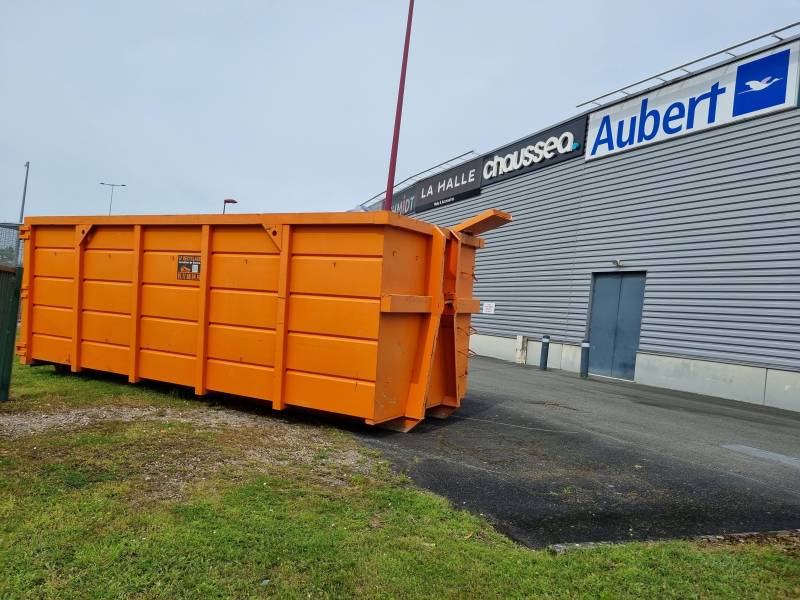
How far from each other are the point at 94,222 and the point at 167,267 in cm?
157

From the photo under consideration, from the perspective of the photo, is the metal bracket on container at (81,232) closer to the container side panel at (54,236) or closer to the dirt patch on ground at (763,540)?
the container side panel at (54,236)

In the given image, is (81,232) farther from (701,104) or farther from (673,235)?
(701,104)

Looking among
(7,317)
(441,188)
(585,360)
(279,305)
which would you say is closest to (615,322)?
(585,360)

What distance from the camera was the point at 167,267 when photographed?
7.16 metres

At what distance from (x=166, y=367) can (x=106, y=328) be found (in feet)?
4.08

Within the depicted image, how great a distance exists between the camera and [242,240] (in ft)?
21.7

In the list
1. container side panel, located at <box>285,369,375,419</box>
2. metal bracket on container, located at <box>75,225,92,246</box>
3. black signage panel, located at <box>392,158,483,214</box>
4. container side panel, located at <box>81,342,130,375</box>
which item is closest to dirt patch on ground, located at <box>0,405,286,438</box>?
container side panel, located at <box>285,369,375,419</box>

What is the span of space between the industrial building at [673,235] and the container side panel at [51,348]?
12463mm

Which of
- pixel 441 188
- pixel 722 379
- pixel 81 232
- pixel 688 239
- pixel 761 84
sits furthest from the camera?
pixel 441 188

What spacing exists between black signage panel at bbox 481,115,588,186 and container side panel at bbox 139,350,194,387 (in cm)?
1341

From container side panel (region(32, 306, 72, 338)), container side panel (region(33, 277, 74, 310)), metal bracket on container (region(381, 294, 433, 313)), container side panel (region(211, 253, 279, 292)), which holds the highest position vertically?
container side panel (region(211, 253, 279, 292))

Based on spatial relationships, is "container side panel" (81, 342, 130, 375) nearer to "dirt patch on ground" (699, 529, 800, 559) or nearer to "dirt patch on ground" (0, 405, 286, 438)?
"dirt patch on ground" (0, 405, 286, 438)

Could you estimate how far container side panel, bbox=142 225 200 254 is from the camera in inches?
275

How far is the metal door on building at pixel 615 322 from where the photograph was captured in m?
14.4
